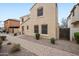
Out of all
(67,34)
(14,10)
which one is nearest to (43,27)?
(67,34)

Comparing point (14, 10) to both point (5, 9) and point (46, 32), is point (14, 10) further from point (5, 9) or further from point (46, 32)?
point (46, 32)

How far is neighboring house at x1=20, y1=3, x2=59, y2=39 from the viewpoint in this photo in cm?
991

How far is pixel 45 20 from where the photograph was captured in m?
10.2

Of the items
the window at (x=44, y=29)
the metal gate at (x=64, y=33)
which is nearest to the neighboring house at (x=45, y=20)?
the window at (x=44, y=29)

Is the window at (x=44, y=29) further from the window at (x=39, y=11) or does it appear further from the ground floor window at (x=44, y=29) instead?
the window at (x=39, y=11)

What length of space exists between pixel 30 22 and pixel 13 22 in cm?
826

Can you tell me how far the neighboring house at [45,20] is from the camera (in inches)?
390

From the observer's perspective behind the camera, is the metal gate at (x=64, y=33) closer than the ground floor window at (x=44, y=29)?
No

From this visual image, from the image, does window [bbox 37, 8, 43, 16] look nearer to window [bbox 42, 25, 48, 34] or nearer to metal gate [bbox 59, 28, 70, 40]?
window [bbox 42, 25, 48, 34]

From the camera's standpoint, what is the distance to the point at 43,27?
1036 centimetres

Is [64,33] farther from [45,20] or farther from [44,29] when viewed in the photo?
[45,20]

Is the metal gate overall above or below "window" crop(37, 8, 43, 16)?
below

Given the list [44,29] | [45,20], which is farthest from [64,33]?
[45,20]

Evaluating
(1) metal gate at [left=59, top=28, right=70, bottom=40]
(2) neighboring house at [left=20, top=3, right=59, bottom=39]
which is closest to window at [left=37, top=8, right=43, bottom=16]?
(2) neighboring house at [left=20, top=3, right=59, bottom=39]
